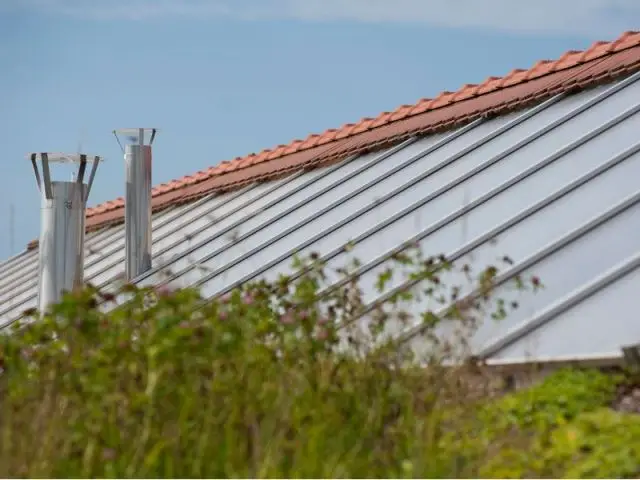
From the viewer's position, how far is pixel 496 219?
866cm

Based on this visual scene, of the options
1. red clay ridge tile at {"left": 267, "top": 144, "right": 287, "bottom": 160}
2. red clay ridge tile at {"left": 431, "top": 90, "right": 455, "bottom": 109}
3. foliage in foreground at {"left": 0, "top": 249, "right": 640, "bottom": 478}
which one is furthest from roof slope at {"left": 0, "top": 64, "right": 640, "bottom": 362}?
red clay ridge tile at {"left": 267, "top": 144, "right": 287, "bottom": 160}

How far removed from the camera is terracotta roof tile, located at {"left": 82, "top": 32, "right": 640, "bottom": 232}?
1146cm

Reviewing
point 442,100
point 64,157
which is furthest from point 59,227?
point 442,100

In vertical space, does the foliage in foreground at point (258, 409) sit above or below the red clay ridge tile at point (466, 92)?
below

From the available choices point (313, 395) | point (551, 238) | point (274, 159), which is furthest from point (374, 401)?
point (274, 159)

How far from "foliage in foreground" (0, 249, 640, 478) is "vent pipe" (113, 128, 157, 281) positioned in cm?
756

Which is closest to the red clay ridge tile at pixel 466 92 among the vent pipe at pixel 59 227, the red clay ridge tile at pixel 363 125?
the red clay ridge tile at pixel 363 125

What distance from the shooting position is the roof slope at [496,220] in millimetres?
6945

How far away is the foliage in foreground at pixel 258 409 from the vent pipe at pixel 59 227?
6864mm

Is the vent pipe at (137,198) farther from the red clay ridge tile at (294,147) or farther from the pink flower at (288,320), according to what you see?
the pink flower at (288,320)

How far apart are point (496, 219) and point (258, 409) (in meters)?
3.84

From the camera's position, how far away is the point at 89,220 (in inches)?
806

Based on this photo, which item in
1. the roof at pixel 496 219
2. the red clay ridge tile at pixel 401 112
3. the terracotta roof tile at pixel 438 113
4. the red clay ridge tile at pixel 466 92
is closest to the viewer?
the roof at pixel 496 219

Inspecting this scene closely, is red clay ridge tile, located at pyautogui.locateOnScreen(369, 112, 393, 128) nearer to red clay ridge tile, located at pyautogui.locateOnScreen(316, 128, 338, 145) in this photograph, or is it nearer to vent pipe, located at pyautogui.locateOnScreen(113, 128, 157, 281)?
red clay ridge tile, located at pyautogui.locateOnScreen(316, 128, 338, 145)
